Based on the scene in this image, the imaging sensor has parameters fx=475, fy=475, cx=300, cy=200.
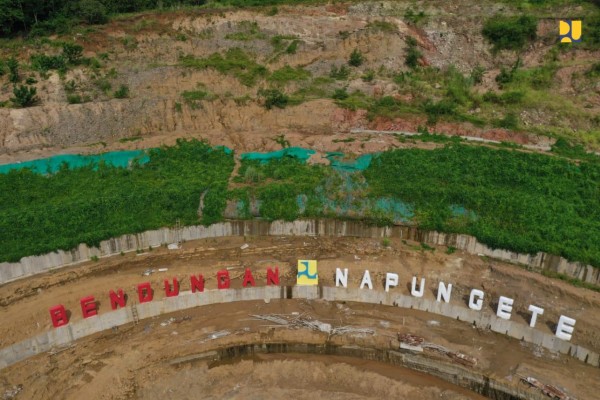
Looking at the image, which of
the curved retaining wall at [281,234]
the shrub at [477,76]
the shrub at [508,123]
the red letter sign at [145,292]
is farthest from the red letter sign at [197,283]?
the shrub at [477,76]

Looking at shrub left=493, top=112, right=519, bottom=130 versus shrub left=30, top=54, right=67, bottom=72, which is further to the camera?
shrub left=30, top=54, right=67, bottom=72

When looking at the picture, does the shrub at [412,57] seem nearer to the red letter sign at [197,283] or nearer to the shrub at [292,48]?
the shrub at [292,48]

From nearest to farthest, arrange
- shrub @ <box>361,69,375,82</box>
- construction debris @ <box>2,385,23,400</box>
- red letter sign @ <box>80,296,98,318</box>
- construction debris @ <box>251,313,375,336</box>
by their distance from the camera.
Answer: construction debris @ <box>2,385,23,400</box> < red letter sign @ <box>80,296,98,318</box> < construction debris @ <box>251,313,375,336</box> < shrub @ <box>361,69,375,82</box>

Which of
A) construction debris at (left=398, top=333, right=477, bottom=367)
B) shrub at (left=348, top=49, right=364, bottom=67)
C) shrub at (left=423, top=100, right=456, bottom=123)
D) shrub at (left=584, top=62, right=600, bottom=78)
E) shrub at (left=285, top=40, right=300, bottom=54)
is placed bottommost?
construction debris at (left=398, top=333, right=477, bottom=367)

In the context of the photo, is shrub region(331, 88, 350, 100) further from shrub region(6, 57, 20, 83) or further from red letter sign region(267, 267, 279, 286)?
shrub region(6, 57, 20, 83)

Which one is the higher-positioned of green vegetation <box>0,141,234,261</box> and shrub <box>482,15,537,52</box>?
shrub <box>482,15,537,52</box>

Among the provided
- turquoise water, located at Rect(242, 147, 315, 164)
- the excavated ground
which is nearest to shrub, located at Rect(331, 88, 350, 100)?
turquoise water, located at Rect(242, 147, 315, 164)

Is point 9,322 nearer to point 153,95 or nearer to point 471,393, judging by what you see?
point 471,393
